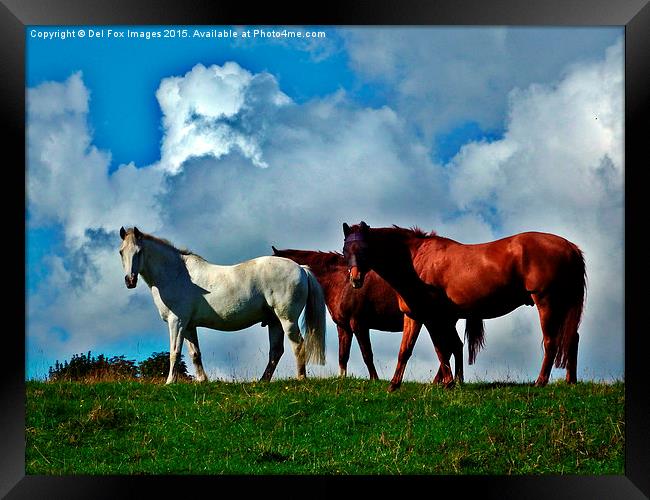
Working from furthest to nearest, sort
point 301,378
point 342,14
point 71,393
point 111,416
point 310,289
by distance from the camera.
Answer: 1. point 310,289
2. point 301,378
3. point 71,393
4. point 111,416
5. point 342,14

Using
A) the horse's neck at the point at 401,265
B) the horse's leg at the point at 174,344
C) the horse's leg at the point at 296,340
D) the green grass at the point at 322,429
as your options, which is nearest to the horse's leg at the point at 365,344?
the horse's leg at the point at 296,340

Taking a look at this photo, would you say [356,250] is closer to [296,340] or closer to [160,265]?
[296,340]

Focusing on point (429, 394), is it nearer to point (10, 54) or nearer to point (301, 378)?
point (301, 378)

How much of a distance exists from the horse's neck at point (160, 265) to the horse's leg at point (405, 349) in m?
3.80

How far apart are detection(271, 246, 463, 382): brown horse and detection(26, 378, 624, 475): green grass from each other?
3831 mm

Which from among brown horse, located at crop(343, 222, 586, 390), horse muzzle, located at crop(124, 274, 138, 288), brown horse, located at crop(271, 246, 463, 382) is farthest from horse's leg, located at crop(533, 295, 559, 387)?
horse muzzle, located at crop(124, 274, 138, 288)

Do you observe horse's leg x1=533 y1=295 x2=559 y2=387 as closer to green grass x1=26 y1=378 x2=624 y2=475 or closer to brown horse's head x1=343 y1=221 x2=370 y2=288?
green grass x1=26 y1=378 x2=624 y2=475

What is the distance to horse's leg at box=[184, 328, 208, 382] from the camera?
14.2 meters

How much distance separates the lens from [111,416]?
1210cm

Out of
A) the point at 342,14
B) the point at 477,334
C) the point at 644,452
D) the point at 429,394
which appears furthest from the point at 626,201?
the point at 477,334

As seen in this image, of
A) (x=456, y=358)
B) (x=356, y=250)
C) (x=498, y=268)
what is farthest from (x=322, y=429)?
(x=498, y=268)

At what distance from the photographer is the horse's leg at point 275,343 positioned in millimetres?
14734

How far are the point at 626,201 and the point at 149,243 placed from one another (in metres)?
7.57

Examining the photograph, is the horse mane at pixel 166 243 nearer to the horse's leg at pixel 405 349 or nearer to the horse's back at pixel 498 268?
the horse's leg at pixel 405 349
